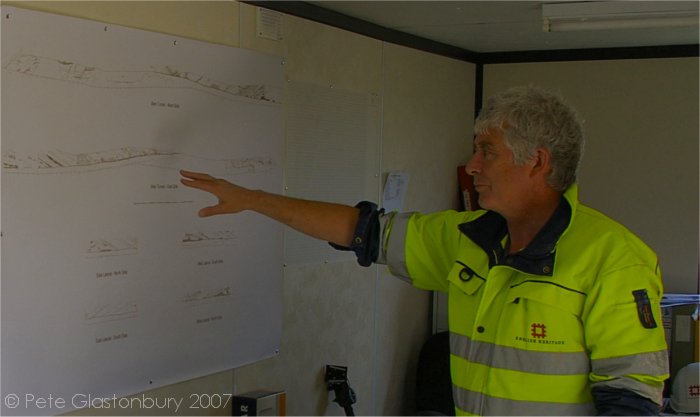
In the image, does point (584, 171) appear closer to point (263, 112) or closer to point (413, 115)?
point (413, 115)

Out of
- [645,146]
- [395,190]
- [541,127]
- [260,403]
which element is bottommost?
[260,403]

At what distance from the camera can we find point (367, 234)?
2311 mm

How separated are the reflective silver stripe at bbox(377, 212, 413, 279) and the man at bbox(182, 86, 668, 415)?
6.4 inches

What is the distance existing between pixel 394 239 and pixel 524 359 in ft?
1.71

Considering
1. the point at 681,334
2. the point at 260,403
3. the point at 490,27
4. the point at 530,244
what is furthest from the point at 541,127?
the point at 681,334

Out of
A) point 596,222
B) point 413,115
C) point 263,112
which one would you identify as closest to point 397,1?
point 263,112

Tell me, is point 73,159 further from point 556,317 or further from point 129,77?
point 556,317

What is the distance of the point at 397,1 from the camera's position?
319 cm

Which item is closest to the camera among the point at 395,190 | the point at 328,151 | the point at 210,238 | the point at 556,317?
the point at 556,317

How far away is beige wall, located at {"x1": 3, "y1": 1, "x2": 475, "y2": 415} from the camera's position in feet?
9.32

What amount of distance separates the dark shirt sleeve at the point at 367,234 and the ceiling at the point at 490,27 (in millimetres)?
1157

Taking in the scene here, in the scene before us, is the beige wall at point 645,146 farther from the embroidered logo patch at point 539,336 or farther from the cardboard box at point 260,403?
the embroidered logo patch at point 539,336

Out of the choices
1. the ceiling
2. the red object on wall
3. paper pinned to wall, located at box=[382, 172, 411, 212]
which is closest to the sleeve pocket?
the ceiling

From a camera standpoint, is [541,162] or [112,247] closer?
[541,162]
